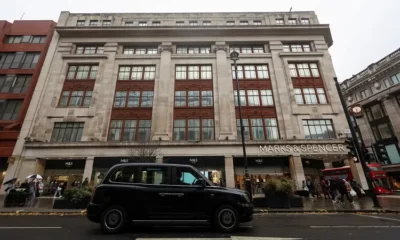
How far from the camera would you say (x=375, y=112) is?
4216 centimetres

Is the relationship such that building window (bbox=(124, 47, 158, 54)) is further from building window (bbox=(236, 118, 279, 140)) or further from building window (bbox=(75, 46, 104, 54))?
building window (bbox=(236, 118, 279, 140))

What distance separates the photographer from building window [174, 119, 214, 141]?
927 inches

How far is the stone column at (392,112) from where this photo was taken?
3694 cm

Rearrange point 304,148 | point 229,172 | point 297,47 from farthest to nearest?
point 297,47, point 304,148, point 229,172

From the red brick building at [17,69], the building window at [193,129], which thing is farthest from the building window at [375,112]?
the red brick building at [17,69]

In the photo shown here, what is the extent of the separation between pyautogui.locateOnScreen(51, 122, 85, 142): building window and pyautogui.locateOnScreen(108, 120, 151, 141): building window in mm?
3548

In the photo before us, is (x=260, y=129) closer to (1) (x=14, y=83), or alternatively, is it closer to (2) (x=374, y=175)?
(2) (x=374, y=175)

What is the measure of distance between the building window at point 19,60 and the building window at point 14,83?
159 cm

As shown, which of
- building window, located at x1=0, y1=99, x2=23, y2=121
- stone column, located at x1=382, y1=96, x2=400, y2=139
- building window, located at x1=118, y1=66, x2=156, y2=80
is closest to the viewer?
building window, located at x1=0, y1=99, x2=23, y2=121

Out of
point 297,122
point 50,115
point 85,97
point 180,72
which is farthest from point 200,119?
point 50,115

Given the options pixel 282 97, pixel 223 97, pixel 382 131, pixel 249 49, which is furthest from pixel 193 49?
pixel 382 131

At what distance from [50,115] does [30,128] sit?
7.88ft

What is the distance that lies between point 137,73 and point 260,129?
58.8 ft

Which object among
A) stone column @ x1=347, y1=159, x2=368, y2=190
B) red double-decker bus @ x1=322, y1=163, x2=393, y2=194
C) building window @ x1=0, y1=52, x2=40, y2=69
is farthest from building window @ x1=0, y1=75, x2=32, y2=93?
stone column @ x1=347, y1=159, x2=368, y2=190
